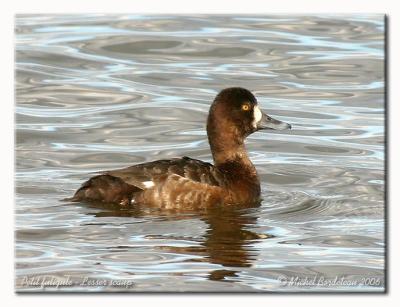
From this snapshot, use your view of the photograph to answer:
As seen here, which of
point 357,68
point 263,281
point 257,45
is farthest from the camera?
point 257,45

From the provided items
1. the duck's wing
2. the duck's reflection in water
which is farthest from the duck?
the duck's reflection in water

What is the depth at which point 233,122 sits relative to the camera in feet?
36.9

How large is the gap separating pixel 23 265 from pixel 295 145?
15.6 ft

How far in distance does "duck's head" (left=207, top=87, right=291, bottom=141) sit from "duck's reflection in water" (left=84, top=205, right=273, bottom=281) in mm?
886

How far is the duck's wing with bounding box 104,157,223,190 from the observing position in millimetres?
10461

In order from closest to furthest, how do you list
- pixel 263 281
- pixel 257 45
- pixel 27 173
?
1. pixel 263 281
2. pixel 27 173
3. pixel 257 45

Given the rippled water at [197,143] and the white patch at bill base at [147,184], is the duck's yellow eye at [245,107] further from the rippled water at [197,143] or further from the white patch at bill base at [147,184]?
the white patch at bill base at [147,184]

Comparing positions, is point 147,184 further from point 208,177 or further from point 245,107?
point 245,107

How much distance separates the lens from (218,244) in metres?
9.59

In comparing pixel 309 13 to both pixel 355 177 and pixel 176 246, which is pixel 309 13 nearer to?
pixel 176 246

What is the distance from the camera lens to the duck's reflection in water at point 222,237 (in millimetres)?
9052

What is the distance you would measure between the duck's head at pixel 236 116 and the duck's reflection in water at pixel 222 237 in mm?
886

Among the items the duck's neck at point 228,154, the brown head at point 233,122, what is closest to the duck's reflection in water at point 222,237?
the duck's neck at point 228,154

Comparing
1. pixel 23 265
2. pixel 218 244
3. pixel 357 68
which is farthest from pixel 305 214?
pixel 357 68
